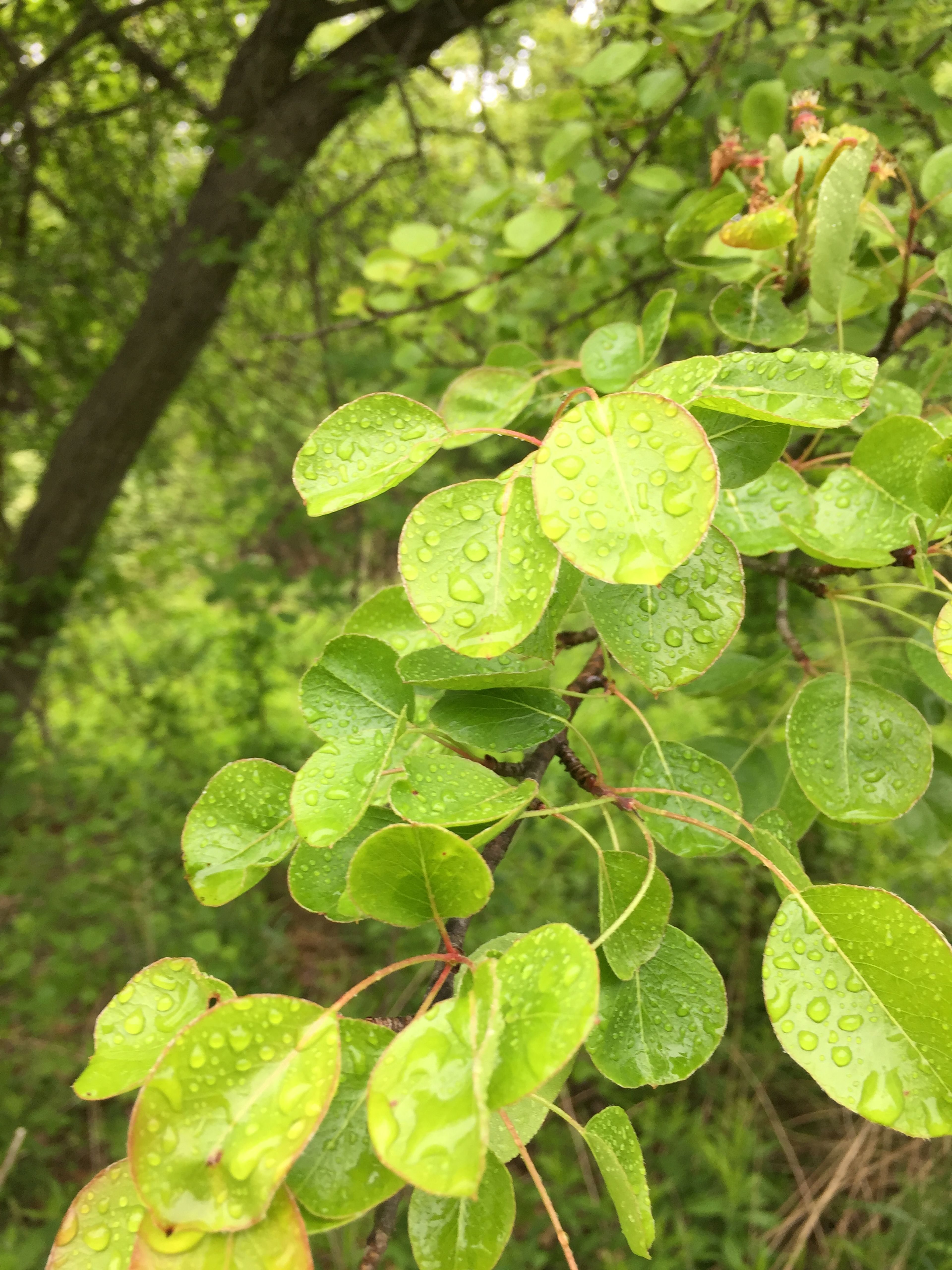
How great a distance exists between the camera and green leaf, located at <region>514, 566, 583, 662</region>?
0.46 m

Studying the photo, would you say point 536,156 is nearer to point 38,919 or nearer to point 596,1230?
point 38,919

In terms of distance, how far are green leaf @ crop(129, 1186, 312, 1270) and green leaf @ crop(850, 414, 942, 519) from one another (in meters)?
0.57

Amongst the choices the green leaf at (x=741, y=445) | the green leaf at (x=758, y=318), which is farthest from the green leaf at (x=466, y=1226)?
the green leaf at (x=758, y=318)

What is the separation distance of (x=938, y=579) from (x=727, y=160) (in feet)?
1.87

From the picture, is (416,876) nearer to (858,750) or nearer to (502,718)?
(502,718)

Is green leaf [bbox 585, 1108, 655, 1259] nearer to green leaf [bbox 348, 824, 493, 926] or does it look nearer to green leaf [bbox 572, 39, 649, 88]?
green leaf [bbox 348, 824, 493, 926]

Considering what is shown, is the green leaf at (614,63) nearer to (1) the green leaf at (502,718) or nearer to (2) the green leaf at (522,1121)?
(1) the green leaf at (502,718)

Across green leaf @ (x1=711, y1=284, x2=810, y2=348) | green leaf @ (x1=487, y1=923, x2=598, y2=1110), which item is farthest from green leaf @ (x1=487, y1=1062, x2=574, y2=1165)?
green leaf @ (x1=711, y1=284, x2=810, y2=348)

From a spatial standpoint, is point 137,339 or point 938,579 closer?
point 938,579

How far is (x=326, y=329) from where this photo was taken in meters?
1.35

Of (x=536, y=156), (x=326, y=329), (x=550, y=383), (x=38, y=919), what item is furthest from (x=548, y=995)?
(x=536, y=156)

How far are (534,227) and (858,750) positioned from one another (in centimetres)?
108

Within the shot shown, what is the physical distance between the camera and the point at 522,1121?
0.45 m

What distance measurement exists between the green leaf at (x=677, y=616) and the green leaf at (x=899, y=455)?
0.19 m
